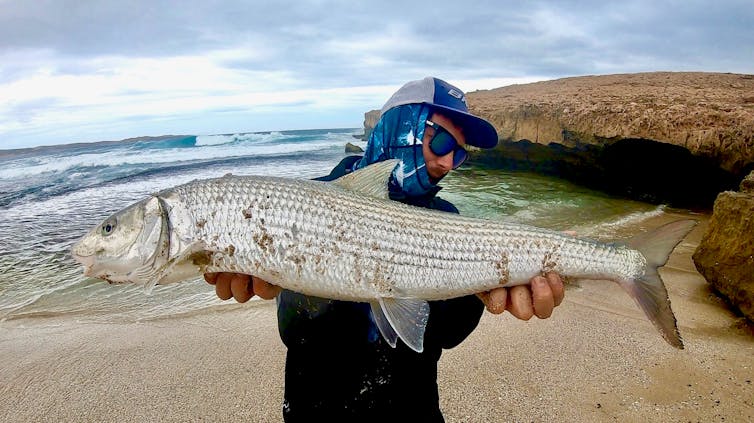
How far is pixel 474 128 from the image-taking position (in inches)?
135

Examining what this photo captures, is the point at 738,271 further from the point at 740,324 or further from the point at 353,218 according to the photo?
the point at 353,218

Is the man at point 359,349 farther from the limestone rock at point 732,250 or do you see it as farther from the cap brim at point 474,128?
the limestone rock at point 732,250

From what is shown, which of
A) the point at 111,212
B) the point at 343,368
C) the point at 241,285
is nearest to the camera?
the point at 241,285

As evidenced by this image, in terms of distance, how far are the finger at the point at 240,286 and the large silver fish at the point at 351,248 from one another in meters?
0.12

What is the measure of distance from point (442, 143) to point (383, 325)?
142 centimetres

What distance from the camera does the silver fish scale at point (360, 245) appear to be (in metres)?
2.45

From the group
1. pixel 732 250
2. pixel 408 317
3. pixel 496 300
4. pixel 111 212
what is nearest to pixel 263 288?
pixel 408 317

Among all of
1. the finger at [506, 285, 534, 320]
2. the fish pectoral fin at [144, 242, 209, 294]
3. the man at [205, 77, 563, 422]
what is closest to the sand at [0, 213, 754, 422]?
the man at [205, 77, 563, 422]

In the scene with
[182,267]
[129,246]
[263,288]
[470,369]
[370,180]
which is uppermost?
[370,180]

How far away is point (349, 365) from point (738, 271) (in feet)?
16.5

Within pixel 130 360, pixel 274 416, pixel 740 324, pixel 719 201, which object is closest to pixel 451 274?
pixel 274 416

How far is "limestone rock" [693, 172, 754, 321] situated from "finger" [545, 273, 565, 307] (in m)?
3.71

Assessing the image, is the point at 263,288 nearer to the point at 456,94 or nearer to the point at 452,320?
the point at 452,320

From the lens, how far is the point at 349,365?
8.79ft
